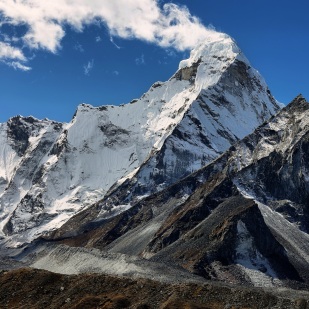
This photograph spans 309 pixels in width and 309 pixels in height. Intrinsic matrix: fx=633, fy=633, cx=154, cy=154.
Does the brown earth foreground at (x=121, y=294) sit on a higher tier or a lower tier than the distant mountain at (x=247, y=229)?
lower

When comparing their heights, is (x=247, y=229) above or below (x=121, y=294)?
above

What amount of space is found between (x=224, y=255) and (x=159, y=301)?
68343 millimetres

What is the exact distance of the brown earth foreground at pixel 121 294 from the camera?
242 ft

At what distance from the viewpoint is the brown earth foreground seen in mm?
73744

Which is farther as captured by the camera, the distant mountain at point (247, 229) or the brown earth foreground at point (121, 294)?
the distant mountain at point (247, 229)

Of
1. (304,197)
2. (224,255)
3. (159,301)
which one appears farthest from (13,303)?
(304,197)

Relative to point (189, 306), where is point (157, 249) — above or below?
above

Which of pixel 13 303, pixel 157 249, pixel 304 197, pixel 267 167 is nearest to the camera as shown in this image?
pixel 13 303

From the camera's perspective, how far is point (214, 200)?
599 ft

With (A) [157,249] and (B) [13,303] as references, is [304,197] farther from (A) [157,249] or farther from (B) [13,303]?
(B) [13,303]

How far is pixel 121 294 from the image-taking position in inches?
3132

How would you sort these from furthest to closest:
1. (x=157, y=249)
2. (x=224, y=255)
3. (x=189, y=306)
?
1. (x=157, y=249)
2. (x=224, y=255)
3. (x=189, y=306)

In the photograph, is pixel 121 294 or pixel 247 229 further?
pixel 247 229

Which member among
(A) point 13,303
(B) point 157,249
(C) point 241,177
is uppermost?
(C) point 241,177
